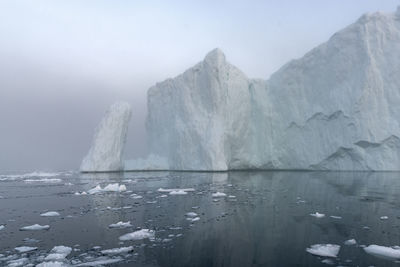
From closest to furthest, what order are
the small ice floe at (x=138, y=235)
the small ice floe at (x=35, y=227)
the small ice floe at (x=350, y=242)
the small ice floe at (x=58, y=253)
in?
the small ice floe at (x=58, y=253) < the small ice floe at (x=350, y=242) < the small ice floe at (x=138, y=235) < the small ice floe at (x=35, y=227)

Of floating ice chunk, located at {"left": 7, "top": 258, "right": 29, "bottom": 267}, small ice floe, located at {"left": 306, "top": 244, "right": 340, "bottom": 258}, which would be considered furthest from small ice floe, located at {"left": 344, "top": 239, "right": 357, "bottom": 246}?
floating ice chunk, located at {"left": 7, "top": 258, "right": 29, "bottom": 267}

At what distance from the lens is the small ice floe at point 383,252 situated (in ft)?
15.7

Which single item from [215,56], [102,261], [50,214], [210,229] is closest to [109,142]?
[215,56]

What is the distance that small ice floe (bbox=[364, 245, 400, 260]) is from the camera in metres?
4.78

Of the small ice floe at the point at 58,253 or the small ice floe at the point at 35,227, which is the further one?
the small ice floe at the point at 35,227

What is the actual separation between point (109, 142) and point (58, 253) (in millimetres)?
22287

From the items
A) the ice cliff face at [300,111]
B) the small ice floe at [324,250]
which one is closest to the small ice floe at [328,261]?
the small ice floe at [324,250]

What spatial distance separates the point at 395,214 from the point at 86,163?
2379cm

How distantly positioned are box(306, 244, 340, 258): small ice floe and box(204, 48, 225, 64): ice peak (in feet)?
75.8

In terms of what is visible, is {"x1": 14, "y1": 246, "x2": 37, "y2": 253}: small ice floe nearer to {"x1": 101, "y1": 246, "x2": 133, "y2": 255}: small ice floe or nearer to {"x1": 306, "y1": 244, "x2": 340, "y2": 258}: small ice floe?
{"x1": 101, "y1": 246, "x2": 133, "y2": 255}: small ice floe

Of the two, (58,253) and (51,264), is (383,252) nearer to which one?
(51,264)

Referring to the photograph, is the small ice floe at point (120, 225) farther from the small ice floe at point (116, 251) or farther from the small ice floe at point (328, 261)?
the small ice floe at point (328, 261)

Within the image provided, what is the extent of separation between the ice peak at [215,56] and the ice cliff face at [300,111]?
0.09 metres

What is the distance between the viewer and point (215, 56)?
89.8 ft
